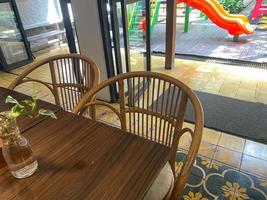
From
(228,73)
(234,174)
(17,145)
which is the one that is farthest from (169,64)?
(17,145)

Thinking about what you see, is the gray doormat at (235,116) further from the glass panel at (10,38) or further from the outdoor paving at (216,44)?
the glass panel at (10,38)

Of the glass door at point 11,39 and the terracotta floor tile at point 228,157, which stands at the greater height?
the glass door at point 11,39

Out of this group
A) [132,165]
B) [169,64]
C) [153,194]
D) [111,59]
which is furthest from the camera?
[169,64]

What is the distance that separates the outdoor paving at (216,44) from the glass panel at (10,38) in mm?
2562

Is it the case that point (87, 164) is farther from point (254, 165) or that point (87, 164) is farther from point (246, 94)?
point (246, 94)

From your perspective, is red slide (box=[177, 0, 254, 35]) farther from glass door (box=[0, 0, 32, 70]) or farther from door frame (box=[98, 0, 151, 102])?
glass door (box=[0, 0, 32, 70])

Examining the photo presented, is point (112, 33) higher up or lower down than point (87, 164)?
higher up

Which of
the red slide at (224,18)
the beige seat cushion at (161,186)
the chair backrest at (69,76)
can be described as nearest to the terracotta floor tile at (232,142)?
the beige seat cushion at (161,186)

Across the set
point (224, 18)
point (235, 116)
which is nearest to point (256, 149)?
point (235, 116)

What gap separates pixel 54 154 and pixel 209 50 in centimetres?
397

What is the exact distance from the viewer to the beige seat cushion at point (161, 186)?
0.85 meters

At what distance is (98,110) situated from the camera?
8.08ft

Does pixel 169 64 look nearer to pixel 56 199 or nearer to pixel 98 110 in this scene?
pixel 98 110

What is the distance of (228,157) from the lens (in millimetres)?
1690
